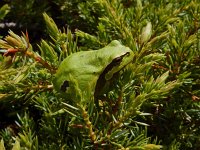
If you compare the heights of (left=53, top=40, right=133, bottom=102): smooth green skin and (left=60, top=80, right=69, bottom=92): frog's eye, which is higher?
(left=53, top=40, right=133, bottom=102): smooth green skin

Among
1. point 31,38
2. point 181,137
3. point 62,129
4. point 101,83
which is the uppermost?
point 31,38

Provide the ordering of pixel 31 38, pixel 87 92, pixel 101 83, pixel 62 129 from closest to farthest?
pixel 87 92 → pixel 101 83 → pixel 62 129 → pixel 31 38

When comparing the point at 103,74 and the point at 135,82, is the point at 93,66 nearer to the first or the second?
the point at 103,74

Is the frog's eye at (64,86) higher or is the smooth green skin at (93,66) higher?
the smooth green skin at (93,66)

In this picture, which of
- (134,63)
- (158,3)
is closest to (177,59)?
(134,63)

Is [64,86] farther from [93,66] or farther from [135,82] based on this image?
[135,82]

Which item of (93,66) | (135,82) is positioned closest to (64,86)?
(93,66)

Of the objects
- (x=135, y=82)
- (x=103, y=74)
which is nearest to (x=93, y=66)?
(x=103, y=74)

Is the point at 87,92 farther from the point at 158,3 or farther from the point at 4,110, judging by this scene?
the point at 158,3
